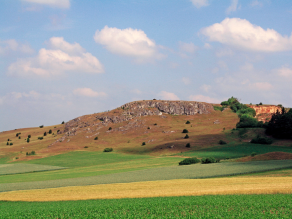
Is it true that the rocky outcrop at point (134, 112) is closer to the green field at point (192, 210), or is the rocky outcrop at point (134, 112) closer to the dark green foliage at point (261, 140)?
the dark green foliage at point (261, 140)

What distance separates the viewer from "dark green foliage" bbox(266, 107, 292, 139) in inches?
3675

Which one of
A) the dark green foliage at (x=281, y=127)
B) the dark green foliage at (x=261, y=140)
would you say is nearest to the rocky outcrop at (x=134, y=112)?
the dark green foliage at (x=281, y=127)

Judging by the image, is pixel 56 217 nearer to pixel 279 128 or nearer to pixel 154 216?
pixel 154 216

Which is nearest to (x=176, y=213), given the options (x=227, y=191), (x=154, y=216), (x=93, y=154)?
(x=154, y=216)

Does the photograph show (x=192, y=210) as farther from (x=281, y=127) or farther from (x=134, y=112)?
(x=134, y=112)

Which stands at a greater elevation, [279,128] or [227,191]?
[279,128]

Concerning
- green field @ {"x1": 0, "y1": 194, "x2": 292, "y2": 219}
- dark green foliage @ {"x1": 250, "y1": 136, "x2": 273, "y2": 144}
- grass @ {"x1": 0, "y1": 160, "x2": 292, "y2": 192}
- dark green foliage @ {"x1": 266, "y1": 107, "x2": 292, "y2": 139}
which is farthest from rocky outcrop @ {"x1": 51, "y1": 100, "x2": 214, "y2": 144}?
green field @ {"x1": 0, "y1": 194, "x2": 292, "y2": 219}

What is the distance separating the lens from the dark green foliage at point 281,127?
93.3m

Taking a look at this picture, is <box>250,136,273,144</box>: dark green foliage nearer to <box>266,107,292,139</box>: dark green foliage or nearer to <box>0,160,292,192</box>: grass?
<box>266,107,292,139</box>: dark green foliage

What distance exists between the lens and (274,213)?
17.6m

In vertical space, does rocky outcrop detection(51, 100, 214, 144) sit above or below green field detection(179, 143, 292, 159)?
above

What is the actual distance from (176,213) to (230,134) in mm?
92856

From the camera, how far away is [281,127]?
95.0 m

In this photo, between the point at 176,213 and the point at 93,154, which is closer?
the point at 176,213
